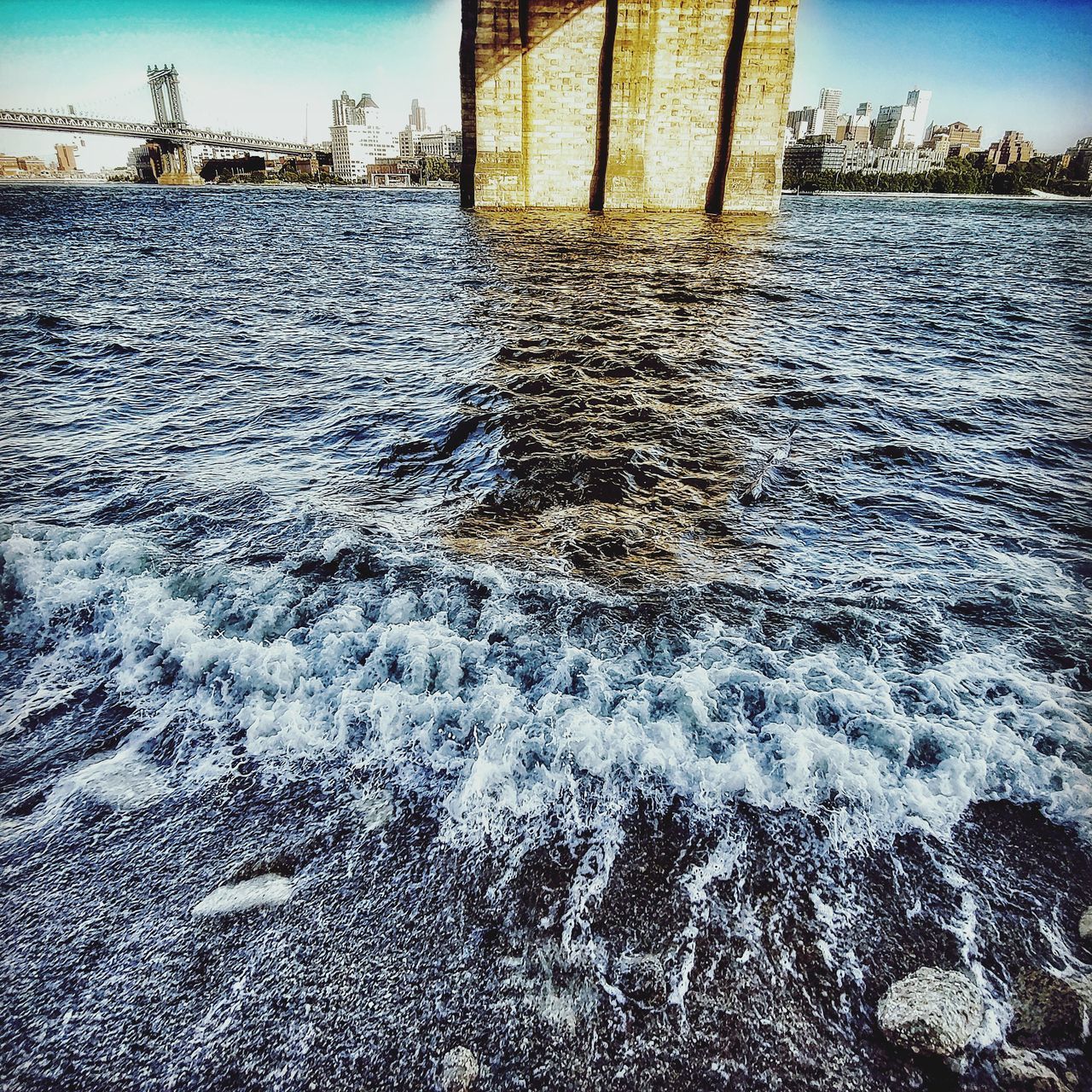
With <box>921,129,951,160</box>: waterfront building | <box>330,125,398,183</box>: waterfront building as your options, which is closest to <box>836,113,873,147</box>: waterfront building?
<box>921,129,951,160</box>: waterfront building

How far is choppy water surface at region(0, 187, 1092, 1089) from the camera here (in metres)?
1.81

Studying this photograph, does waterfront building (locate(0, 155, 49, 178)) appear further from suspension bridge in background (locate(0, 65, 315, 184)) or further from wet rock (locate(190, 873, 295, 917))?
wet rock (locate(190, 873, 295, 917))

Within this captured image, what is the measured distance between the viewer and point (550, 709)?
2809mm

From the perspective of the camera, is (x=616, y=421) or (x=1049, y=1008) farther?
(x=616, y=421)

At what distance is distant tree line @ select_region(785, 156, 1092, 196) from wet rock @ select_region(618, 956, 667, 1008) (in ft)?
321

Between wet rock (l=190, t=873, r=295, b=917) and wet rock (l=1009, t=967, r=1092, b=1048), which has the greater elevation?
wet rock (l=1009, t=967, r=1092, b=1048)

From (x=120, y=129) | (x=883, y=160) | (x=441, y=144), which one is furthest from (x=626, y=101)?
(x=441, y=144)

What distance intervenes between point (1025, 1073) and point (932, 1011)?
0.22 meters

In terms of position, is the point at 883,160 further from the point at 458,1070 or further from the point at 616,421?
the point at 458,1070

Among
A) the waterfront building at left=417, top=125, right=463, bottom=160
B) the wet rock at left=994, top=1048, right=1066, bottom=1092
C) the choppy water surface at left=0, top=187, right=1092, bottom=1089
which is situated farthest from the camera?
the waterfront building at left=417, top=125, right=463, bottom=160

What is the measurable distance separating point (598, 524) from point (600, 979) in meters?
2.99

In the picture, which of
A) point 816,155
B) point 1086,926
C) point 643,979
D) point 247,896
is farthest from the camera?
point 816,155

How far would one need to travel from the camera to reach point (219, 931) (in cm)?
199

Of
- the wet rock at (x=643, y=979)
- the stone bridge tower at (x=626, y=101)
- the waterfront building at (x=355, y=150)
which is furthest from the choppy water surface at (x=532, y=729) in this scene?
the waterfront building at (x=355, y=150)
